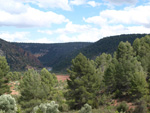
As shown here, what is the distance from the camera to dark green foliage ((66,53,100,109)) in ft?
85.0

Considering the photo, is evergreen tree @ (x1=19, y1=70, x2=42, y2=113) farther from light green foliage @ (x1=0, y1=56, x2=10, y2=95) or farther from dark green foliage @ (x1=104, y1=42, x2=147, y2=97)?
dark green foliage @ (x1=104, y1=42, x2=147, y2=97)

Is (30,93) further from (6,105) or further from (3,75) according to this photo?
(6,105)

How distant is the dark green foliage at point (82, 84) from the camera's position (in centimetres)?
2592

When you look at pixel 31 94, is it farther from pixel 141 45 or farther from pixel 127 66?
pixel 141 45

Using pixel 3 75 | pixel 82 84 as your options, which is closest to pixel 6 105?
pixel 82 84

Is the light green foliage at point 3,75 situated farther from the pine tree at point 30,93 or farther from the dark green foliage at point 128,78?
the dark green foliage at point 128,78

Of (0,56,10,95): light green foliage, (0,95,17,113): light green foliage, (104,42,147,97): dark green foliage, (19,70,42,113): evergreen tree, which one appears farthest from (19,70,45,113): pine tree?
(104,42,147,97): dark green foliage

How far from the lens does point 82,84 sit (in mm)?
26125

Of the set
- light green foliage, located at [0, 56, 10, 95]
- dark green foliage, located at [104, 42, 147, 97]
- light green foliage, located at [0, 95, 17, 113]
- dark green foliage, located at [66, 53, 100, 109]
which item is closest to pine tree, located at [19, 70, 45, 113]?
light green foliage, located at [0, 56, 10, 95]

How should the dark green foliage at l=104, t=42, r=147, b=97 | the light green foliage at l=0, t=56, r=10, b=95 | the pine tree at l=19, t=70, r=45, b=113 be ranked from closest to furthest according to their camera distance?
1. the pine tree at l=19, t=70, r=45, b=113
2. the dark green foliage at l=104, t=42, r=147, b=97
3. the light green foliage at l=0, t=56, r=10, b=95

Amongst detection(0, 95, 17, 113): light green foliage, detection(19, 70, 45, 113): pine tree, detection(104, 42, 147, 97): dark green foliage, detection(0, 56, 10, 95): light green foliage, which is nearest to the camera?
detection(0, 95, 17, 113): light green foliage

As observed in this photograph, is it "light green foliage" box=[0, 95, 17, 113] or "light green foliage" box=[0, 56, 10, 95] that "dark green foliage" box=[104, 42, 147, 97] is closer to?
"light green foliage" box=[0, 95, 17, 113]

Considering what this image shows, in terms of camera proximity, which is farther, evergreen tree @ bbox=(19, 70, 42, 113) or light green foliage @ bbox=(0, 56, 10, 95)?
light green foliage @ bbox=(0, 56, 10, 95)

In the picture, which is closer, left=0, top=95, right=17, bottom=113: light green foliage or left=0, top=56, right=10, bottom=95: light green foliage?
left=0, top=95, right=17, bottom=113: light green foliage
